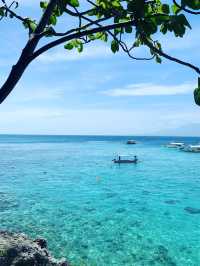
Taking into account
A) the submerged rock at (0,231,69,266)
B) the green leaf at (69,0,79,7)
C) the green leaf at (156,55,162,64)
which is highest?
the green leaf at (69,0,79,7)

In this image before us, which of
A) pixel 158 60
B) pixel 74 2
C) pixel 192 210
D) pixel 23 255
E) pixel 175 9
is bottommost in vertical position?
pixel 192 210

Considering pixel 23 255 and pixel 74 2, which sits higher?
pixel 74 2

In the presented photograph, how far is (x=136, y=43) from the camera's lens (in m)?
3.27

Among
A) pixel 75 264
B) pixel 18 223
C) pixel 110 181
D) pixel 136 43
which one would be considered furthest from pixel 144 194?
pixel 136 43

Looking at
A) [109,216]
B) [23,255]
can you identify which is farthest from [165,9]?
[109,216]

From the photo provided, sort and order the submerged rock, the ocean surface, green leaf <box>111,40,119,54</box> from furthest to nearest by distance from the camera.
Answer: the ocean surface → the submerged rock → green leaf <box>111,40,119,54</box>

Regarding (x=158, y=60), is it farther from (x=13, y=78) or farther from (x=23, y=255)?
(x=23, y=255)

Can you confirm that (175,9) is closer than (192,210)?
Yes

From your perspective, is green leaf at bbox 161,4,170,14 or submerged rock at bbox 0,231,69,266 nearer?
green leaf at bbox 161,4,170,14

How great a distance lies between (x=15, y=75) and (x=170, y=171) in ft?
181

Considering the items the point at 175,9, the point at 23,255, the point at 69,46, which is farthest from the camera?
the point at 23,255

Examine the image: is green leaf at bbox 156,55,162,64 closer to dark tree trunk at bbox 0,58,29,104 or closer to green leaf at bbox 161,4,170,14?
green leaf at bbox 161,4,170,14

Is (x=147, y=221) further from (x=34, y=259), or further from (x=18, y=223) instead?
(x=34, y=259)

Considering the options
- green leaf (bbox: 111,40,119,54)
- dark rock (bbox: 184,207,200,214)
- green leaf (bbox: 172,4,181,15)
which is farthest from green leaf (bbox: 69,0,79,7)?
dark rock (bbox: 184,207,200,214)
